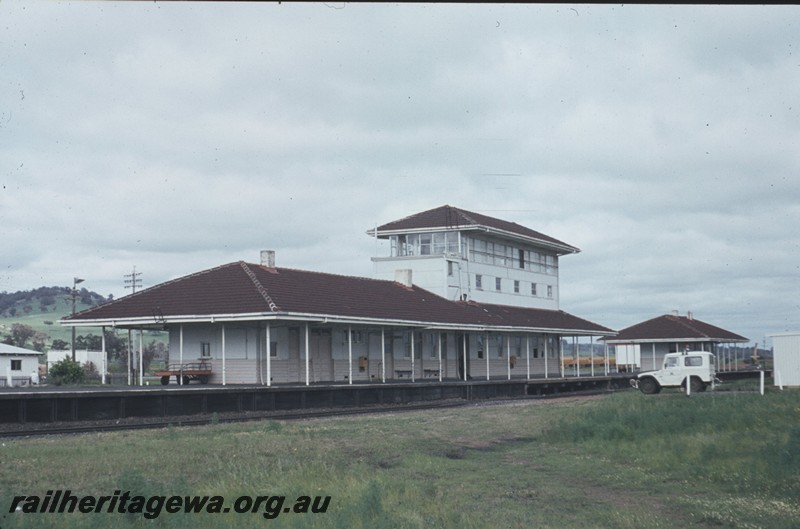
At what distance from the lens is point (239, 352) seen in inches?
1415

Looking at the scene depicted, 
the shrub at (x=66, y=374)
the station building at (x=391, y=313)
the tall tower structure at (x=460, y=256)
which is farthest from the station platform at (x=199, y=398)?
the shrub at (x=66, y=374)

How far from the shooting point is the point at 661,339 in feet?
225

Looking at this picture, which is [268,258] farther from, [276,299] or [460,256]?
[460,256]

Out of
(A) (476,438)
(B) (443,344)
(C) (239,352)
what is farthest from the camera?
(B) (443,344)

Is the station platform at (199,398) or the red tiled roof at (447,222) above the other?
the red tiled roof at (447,222)

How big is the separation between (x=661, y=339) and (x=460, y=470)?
181 feet

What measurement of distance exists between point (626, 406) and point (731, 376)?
47.0m

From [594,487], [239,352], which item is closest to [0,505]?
[594,487]

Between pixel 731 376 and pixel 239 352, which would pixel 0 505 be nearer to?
pixel 239 352

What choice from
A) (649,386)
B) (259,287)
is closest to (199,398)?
(259,287)

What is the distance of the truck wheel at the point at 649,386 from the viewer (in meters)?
40.0

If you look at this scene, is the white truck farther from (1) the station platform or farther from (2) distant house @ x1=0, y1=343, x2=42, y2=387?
(2) distant house @ x1=0, y1=343, x2=42, y2=387

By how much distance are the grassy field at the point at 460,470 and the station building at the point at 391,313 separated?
1155 cm

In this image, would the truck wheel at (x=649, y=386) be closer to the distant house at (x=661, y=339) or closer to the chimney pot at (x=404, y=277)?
the chimney pot at (x=404, y=277)
